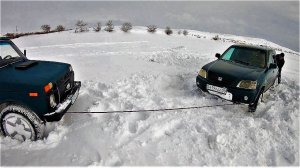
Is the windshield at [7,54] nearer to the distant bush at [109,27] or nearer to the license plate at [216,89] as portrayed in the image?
the license plate at [216,89]

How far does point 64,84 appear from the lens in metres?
5.22

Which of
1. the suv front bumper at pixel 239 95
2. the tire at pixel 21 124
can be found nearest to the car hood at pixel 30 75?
the tire at pixel 21 124

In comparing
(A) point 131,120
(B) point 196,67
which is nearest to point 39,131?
(A) point 131,120

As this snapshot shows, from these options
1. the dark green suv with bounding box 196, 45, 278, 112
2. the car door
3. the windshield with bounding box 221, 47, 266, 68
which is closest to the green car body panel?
the dark green suv with bounding box 196, 45, 278, 112

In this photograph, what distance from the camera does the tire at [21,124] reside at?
4.38 m

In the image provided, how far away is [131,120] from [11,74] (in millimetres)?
2516

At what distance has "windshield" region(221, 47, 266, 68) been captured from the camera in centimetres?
732

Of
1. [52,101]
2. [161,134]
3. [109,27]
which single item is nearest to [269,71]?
[161,134]

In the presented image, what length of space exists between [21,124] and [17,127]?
0.10 metres

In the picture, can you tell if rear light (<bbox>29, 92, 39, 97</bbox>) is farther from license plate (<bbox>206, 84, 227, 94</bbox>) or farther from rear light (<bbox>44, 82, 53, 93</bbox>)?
license plate (<bbox>206, 84, 227, 94</bbox>)

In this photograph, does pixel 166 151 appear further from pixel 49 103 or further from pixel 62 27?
pixel 62 27

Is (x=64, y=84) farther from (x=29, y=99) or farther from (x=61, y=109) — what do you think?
(x=29, y=99)

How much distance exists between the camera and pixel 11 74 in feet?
14.8

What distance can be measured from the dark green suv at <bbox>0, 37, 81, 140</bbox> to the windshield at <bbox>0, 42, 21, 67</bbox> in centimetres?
4
